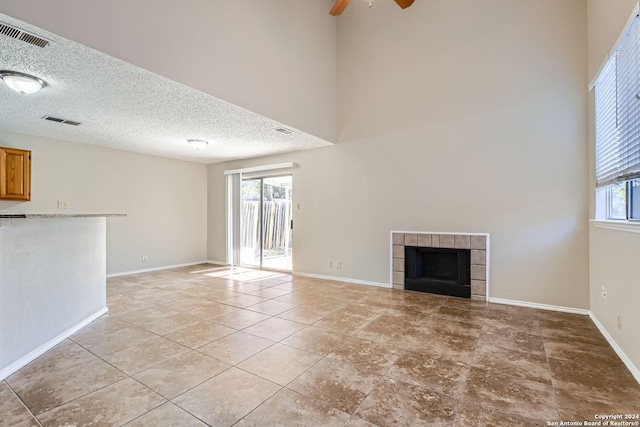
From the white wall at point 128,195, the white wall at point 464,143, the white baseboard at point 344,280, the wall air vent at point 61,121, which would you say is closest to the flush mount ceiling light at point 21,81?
the wall air vent at point 61,121

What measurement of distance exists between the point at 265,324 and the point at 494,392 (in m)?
2.18

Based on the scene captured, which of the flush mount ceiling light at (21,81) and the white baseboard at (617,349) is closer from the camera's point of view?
the white baseboard at (617,349)

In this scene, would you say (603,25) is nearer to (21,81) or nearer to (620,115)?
(620,115)

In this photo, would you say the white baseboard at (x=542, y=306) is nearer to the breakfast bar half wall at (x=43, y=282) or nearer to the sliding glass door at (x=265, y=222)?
the sliding glass door at (x=265, y=222)

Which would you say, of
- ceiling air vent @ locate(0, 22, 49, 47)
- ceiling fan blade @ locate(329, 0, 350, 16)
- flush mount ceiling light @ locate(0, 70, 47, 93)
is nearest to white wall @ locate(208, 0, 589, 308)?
ceiling fan blade @ locate(329, 0, 350, 16)

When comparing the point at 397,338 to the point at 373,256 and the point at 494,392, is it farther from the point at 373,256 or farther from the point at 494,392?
the point at 373,256

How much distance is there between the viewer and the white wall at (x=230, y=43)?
7.72ft

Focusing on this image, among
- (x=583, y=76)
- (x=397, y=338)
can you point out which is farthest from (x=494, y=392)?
(x=583, y=76)

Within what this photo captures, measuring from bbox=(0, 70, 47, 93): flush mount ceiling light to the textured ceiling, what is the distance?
0.24ft

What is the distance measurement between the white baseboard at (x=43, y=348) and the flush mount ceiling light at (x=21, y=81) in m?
2.41

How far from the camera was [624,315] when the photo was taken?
238cm

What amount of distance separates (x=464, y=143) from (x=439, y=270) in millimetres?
1977

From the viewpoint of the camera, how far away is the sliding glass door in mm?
6688

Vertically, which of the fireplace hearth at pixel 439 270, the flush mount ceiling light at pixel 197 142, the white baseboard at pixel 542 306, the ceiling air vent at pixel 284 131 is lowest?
the white baseboard at pixel 542 306
